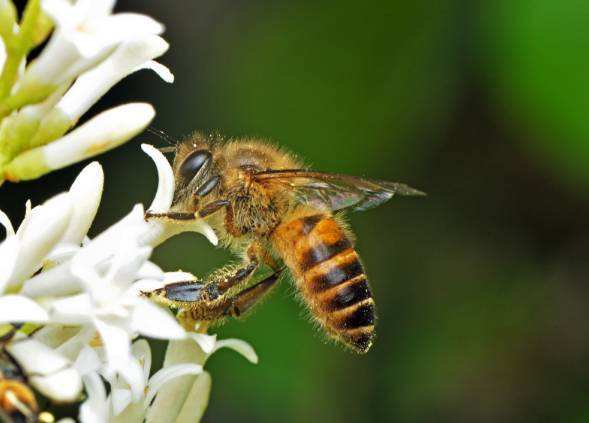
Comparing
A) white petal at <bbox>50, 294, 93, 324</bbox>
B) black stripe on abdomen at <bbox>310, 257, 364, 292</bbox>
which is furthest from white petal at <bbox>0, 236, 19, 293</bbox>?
black stripe on abdomen at <bbox>310, 257, 364, 292</bbox>

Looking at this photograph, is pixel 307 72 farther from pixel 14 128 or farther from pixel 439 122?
pixel 14 128

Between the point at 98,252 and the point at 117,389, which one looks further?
the point at 117,389

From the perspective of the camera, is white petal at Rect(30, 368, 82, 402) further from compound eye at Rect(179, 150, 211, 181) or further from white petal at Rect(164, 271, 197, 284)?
compound eye at Rect(179, 150, 211, 181)

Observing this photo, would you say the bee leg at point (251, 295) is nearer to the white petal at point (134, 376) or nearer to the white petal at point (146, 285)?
the white petal at point (146, 285)

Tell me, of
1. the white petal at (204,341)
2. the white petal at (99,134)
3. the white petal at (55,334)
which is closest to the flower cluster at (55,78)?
the white petal at (99,134)

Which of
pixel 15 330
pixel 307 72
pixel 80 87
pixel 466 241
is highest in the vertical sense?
pixel 80 87

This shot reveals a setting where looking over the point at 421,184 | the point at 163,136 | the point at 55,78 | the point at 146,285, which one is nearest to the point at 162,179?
the point at 146,285

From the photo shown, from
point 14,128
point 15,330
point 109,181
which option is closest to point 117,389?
point 15,330
